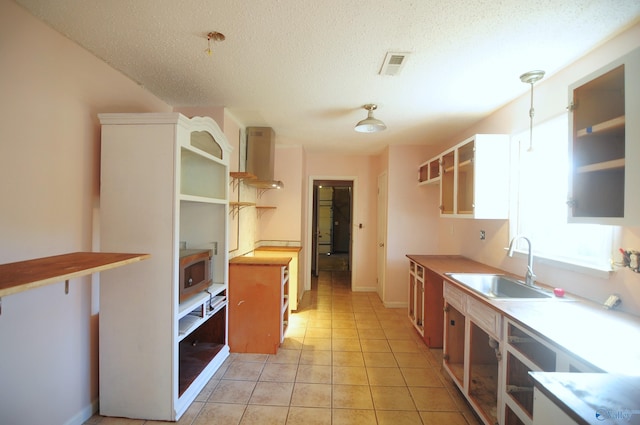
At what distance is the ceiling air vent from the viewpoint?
5.69ft

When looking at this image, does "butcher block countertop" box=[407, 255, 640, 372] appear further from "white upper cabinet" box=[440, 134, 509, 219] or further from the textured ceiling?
the textured ceiling

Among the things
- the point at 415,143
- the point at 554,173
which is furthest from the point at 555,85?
the point at 415,143

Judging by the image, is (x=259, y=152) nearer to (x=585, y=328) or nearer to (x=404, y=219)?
(x=404, y=219)

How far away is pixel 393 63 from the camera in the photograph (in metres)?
1.83

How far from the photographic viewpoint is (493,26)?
1452 mm

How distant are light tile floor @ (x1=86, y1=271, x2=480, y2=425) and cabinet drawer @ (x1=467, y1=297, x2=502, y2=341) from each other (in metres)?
0.71

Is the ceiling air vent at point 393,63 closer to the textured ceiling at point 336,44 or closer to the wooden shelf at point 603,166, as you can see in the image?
the textured ceiling at point 336,44

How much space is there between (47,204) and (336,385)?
233 cm

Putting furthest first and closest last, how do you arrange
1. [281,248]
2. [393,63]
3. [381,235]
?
[381,235], [281,248], [393,63]

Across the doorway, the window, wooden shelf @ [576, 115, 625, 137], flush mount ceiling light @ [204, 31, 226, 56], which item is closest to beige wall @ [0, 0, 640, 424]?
the window

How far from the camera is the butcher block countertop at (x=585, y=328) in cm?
95

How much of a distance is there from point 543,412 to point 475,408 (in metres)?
1.27

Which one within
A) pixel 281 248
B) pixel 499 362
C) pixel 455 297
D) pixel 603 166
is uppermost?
pixel 603 166

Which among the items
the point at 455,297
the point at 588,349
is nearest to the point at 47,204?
the point at 588,349
